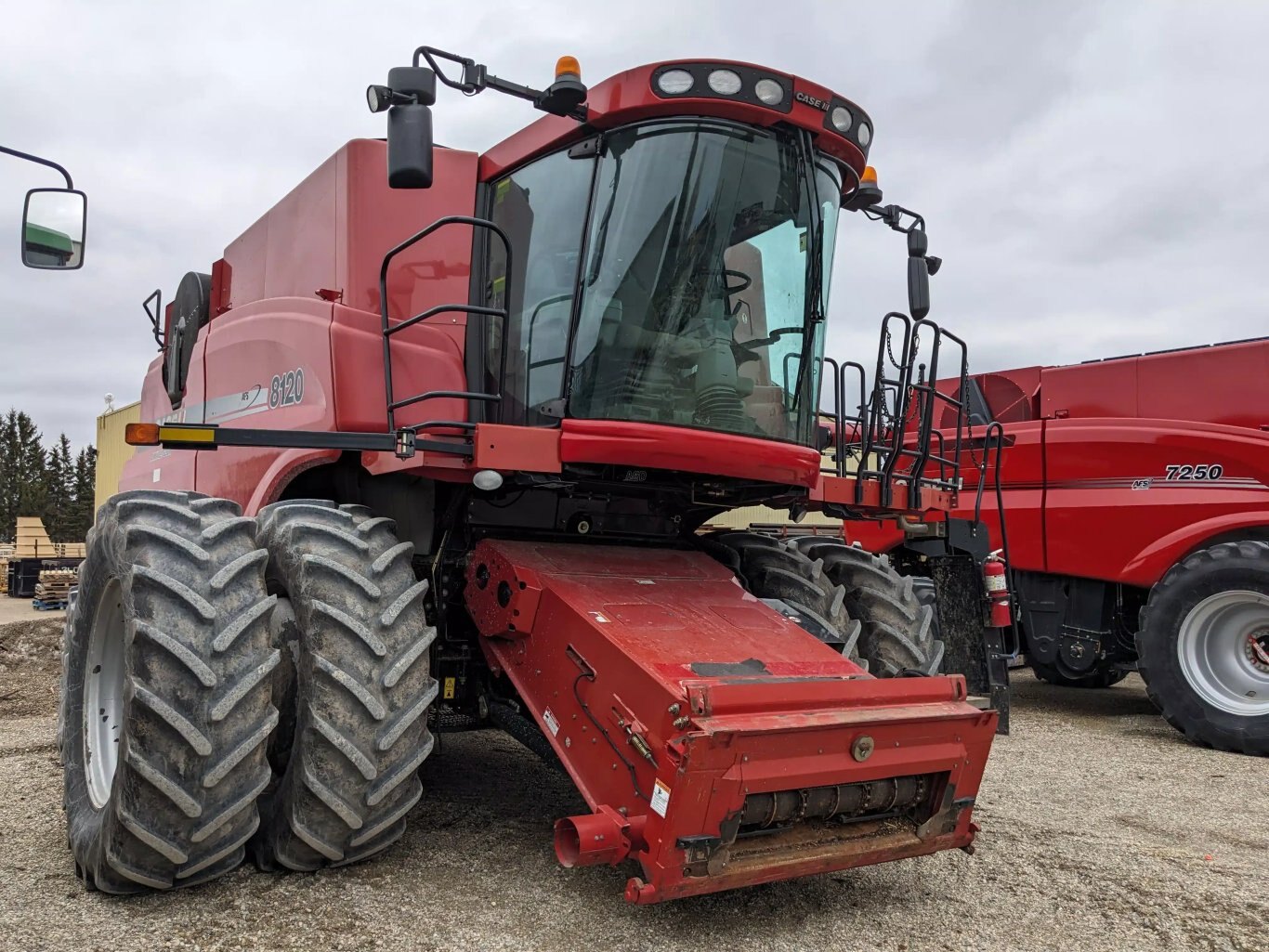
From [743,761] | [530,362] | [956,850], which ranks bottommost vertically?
[956,850]

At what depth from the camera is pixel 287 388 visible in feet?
15.4

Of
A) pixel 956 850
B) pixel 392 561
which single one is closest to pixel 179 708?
pixel 392 561

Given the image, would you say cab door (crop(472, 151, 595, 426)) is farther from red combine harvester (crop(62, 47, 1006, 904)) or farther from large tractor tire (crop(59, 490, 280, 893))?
large tractor tire (crop(59, 490, 280, 893))

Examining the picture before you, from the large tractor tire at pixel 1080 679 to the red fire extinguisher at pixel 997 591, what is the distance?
3.61 metres

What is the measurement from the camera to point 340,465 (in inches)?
186

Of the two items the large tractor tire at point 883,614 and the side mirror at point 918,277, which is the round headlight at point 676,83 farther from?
the large tractor tire at point 883,614

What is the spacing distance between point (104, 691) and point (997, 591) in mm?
4413

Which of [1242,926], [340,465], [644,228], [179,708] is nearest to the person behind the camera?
[179,708]

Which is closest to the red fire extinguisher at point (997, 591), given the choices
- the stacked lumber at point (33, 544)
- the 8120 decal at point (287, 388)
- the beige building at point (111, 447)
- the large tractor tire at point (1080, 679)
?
the large tractor tire at point (1080, 679)

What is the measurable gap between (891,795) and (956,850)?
1071mm

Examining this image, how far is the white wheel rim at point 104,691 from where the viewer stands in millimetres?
3842

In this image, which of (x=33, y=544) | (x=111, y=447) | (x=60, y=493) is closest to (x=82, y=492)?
(x=60, y=493)

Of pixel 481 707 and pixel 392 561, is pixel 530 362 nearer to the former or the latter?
Result: pixel 392 561

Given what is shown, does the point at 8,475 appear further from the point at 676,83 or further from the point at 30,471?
the point at 676,83
